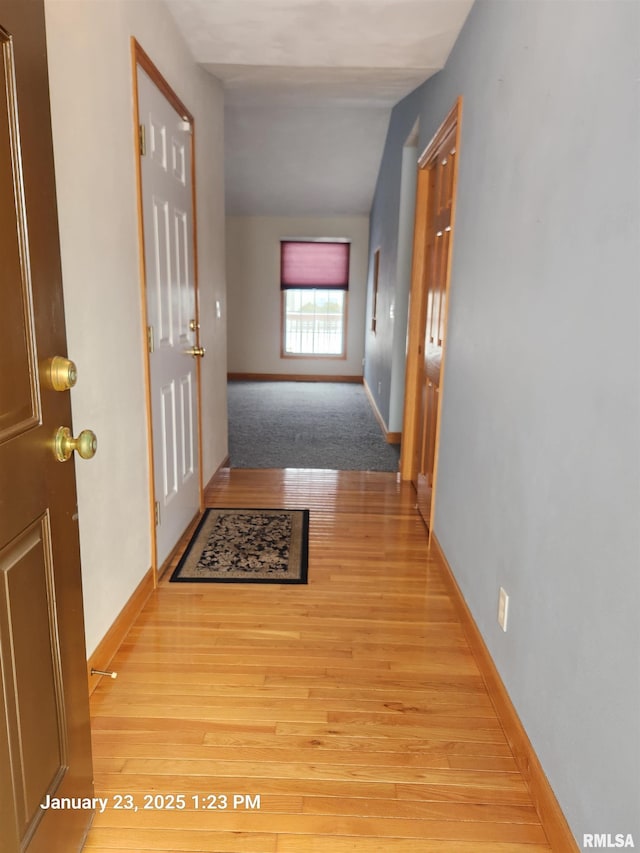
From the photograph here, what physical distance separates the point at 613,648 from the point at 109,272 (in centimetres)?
185

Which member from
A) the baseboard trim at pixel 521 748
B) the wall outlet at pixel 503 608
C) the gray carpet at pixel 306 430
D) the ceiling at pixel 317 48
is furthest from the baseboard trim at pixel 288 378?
the wall outlet at pixel 503 608

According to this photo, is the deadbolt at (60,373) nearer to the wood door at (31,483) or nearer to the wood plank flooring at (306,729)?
the wood door at (31,483)

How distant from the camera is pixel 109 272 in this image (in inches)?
80.5

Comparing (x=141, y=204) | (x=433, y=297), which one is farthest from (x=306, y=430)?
(x=141, y=204)

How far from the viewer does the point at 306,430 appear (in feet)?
19.1

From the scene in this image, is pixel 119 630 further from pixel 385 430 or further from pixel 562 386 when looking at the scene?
pixel 385 430

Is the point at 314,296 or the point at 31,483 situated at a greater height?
the point at 314,296

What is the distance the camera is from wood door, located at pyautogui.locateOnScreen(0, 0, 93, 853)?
1.00 m

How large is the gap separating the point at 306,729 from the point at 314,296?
812 centimetres

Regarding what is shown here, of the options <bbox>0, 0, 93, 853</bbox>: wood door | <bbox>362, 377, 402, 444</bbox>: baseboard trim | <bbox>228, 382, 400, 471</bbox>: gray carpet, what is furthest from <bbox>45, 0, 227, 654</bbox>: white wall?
<bbox>362, 377, 402, 444</bbox>: baseboard trim

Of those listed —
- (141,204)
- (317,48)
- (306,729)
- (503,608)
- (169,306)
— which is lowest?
(306,729)

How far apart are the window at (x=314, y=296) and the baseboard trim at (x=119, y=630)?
285 inches

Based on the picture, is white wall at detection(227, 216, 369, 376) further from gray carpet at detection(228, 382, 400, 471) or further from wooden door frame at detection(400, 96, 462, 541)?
wooden door frame at detection(400, 96, 462, 541)

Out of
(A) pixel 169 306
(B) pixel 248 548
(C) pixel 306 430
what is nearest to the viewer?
(A) pixel 169 306
